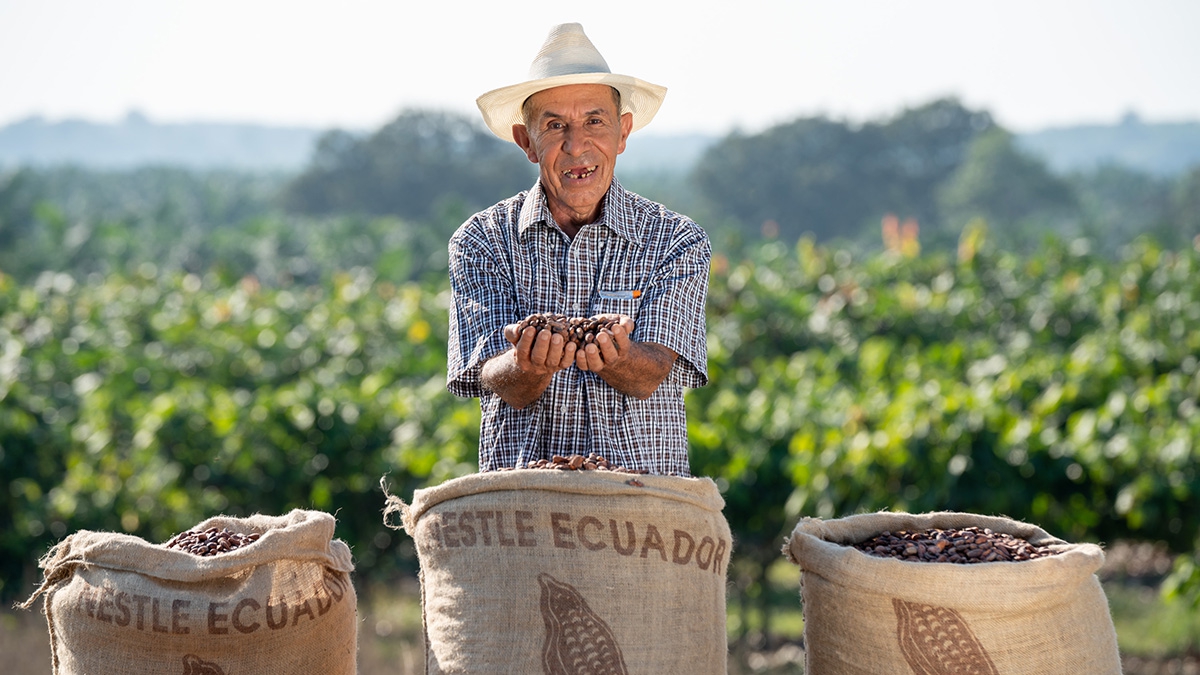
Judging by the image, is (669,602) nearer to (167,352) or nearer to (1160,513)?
(1160,513)

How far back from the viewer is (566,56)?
8.90 ft

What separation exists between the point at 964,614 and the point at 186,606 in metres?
1.60

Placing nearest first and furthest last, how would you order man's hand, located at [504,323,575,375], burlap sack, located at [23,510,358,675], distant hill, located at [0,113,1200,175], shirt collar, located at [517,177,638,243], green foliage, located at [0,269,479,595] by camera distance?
man's hand, located at [504,323,575,375]
burlap sack, located at [23,510,358,675]
shirt collar, located at [517,177,638,243]
green foliage, located at [0,269,479,595]
distant hill, located at [0,113,1200,175]

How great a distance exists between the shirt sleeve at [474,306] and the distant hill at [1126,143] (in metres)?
52.7

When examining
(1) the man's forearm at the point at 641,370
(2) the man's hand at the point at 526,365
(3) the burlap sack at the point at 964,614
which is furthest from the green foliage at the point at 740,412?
(3) the burlap sack at the point at 964,614

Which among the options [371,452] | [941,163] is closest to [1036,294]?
[371,452]

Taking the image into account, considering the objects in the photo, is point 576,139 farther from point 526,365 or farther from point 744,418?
point 744,418

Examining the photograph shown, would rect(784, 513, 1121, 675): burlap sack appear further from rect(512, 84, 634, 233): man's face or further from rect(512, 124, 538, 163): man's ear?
rect(512, 124, 538, 163): man's ear

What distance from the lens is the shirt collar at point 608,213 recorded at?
9.08 feet

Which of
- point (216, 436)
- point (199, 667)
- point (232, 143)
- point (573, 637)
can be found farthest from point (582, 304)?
point (232, 143)

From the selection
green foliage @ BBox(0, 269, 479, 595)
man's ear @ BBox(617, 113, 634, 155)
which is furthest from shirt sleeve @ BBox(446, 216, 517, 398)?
green foliage @ BBox(0, 269, 479, 595)

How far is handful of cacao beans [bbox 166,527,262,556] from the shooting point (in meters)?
2.66

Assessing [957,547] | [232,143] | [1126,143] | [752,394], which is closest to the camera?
[957,547]

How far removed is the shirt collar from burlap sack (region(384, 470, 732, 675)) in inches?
23.5
